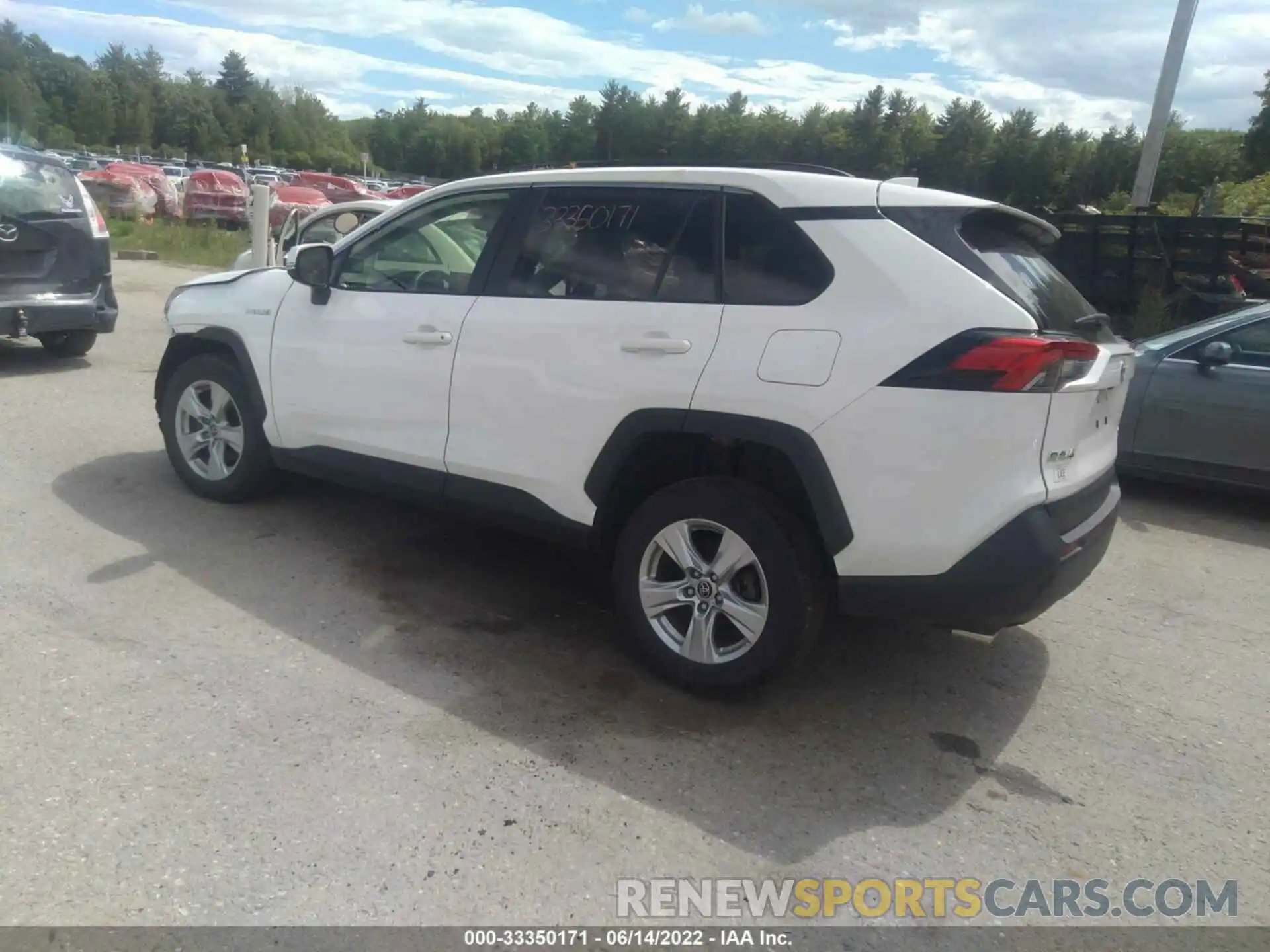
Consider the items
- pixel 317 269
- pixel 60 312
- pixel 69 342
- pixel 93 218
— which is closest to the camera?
pixel 317 269

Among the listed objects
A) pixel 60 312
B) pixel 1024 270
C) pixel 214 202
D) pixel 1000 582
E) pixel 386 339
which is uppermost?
pixel 1024 270

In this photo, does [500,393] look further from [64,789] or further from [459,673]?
[64,789]

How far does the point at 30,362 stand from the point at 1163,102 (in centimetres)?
1270

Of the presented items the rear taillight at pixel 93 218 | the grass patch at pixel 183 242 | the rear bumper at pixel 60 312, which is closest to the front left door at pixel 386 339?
the rear bumper at pixel 60 312

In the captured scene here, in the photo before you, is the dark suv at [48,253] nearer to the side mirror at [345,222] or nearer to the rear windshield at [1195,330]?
the side mirror at [345,222]

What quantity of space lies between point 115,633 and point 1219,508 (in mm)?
6735

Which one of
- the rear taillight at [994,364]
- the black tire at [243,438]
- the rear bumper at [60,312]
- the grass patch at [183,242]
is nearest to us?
the rear taillight at [994,364]

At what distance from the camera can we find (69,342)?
30.2 feet

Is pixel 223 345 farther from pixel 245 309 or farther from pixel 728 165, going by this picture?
pixel 728 165

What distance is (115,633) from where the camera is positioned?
405 centimetres

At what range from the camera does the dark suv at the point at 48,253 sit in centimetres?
805

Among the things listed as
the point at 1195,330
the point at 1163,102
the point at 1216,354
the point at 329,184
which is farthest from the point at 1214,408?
the point at 329,184

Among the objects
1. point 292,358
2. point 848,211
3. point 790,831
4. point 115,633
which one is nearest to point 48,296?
point 292,358

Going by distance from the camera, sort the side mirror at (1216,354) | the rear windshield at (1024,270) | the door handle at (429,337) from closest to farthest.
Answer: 1. the rear windshield at (1024,270)
2. the door handle at (429,337)
3. the side mirror at (1216,354)
